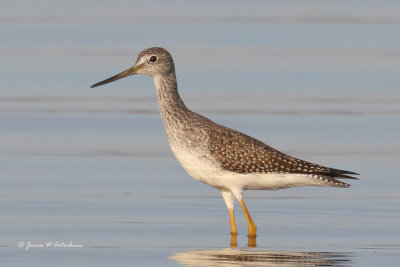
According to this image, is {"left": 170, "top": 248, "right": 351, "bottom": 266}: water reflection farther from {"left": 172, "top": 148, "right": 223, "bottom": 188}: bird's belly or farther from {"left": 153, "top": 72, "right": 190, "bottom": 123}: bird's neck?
{"left": 153, "top": 72, "right": 190, "bottom": 123}: bird's neck

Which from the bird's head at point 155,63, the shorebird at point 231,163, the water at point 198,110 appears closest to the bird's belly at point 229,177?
the shorebird at point 231,163

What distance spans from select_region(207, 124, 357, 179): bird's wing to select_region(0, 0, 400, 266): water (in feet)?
1.87

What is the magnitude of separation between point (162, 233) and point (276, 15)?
62.8 ft

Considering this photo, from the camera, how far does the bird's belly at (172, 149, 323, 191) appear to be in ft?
47.5

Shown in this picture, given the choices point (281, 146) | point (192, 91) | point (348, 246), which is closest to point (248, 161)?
point (348, 246)

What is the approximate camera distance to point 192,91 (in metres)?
23.4

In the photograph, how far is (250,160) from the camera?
14750mm

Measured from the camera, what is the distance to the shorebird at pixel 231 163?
47.6 ft

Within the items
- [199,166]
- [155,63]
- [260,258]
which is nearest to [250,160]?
[199,166]

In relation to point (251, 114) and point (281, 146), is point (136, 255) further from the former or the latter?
point (251, 114)

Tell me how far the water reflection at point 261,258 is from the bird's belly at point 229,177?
134 centimetres

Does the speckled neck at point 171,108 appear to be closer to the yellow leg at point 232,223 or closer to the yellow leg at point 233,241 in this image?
the yellow leg at point 232,223

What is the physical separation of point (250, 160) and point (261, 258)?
6.39 ft

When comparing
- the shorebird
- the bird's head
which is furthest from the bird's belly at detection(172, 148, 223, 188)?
the bird's head
